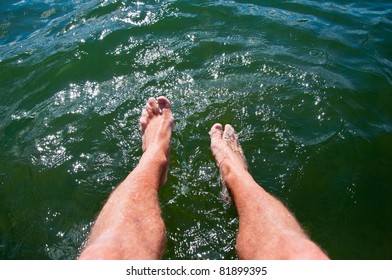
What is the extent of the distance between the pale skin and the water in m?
0.28

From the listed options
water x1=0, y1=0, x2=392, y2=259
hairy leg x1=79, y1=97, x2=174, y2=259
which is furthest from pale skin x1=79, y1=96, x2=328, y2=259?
water x1=0, y1=0, x2=392, y2=259

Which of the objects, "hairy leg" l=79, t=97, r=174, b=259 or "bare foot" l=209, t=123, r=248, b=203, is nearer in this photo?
"hairy leg" l=79, t=97, r=174, b=259

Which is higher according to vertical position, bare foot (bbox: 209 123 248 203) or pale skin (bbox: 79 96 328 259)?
pale skin (bbox: 79 96 328 259)

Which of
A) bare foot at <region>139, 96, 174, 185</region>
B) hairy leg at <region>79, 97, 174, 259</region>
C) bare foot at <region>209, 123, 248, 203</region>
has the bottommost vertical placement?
bare foot at <region>209, 123, 248, 203</region>

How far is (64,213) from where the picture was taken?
3.19 m

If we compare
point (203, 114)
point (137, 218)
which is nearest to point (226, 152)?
point (203, 114)

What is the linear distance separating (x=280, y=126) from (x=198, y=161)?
1.11 metres

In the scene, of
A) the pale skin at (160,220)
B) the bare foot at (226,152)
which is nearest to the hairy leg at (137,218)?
the pale skin at (160,220)

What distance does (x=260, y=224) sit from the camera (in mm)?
2506

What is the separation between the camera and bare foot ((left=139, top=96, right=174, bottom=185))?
3.45 metres

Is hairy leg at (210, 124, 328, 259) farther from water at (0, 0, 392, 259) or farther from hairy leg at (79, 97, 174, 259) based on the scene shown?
hairy leg at (79, 97, 174, 259)

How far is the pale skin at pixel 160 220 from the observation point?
215cm

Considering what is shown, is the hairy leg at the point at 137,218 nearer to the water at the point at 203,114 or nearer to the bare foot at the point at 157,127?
the bare foot at the point at 157,127

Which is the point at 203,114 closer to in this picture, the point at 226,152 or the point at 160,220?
the point at 226,152
